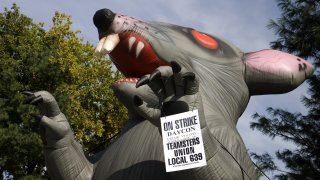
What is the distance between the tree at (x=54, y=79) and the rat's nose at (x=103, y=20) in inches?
366

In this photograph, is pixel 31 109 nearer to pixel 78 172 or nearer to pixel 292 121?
pixel 292 121

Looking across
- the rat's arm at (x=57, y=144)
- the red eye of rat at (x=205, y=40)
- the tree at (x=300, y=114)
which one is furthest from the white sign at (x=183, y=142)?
the tree at (x=300, y=114)

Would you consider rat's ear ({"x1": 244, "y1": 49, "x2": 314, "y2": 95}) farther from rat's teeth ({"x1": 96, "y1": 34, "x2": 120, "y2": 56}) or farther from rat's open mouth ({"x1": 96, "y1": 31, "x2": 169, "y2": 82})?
rat's teeth ({"x1": 96, "y1": 34, "x2": 120, "y2": 56})

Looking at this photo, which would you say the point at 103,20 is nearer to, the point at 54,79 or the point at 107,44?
the point at 107,44

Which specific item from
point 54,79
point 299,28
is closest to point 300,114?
point 299,28

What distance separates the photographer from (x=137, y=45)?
317cm

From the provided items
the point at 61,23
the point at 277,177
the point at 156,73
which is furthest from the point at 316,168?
the point at 156,73

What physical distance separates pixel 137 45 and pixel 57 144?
783 mm

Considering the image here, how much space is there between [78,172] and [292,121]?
339 inches

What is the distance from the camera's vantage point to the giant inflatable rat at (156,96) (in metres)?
3.00

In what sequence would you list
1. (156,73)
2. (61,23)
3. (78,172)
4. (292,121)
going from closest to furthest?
1. (156,73)
2. (78,172)
3. (292,121)
4. (61,23)

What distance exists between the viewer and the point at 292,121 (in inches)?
447

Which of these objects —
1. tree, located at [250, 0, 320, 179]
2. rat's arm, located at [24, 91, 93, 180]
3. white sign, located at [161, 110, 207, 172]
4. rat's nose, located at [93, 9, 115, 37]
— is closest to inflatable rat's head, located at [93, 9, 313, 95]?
rat's nose, located at [93, 9, 115, 37]

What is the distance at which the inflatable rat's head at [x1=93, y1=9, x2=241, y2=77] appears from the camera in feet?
10.1
